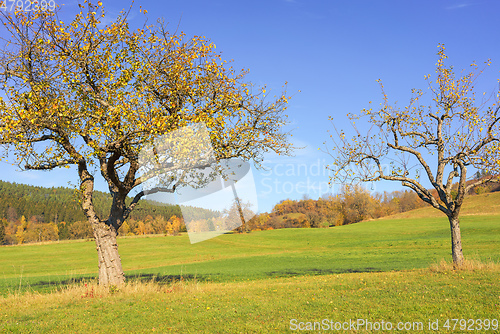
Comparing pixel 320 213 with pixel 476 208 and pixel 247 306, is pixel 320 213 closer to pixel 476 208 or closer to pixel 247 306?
pixel 476 208

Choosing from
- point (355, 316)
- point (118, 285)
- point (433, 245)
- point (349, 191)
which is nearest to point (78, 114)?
point (118, 285)

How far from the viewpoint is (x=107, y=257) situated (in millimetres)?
15797

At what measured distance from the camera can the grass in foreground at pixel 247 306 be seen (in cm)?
959

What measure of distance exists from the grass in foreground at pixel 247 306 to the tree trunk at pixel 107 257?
889 millimetres

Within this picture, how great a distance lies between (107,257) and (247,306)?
7453 mm

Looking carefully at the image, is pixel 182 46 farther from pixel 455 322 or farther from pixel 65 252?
pixel 65 252

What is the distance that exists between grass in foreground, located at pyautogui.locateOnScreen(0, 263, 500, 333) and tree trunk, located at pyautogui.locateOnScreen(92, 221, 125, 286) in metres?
0.89

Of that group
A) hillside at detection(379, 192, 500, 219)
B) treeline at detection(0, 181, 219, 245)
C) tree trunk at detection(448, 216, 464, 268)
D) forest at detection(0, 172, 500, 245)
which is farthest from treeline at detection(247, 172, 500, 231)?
tree trunk at detection(448, 216, 464, 268)

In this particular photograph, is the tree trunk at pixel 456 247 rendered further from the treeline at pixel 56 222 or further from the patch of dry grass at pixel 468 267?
the treeline at pixel 56 222

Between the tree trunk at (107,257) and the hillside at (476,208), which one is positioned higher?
the tree trunk at (107,257)

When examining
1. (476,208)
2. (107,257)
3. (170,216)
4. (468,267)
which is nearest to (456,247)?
(468,267)

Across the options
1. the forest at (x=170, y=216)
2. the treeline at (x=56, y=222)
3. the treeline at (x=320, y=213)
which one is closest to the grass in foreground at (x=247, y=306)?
the forest at (x=170, y=216)

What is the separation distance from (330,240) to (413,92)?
43580 mm

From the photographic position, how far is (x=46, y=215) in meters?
156
